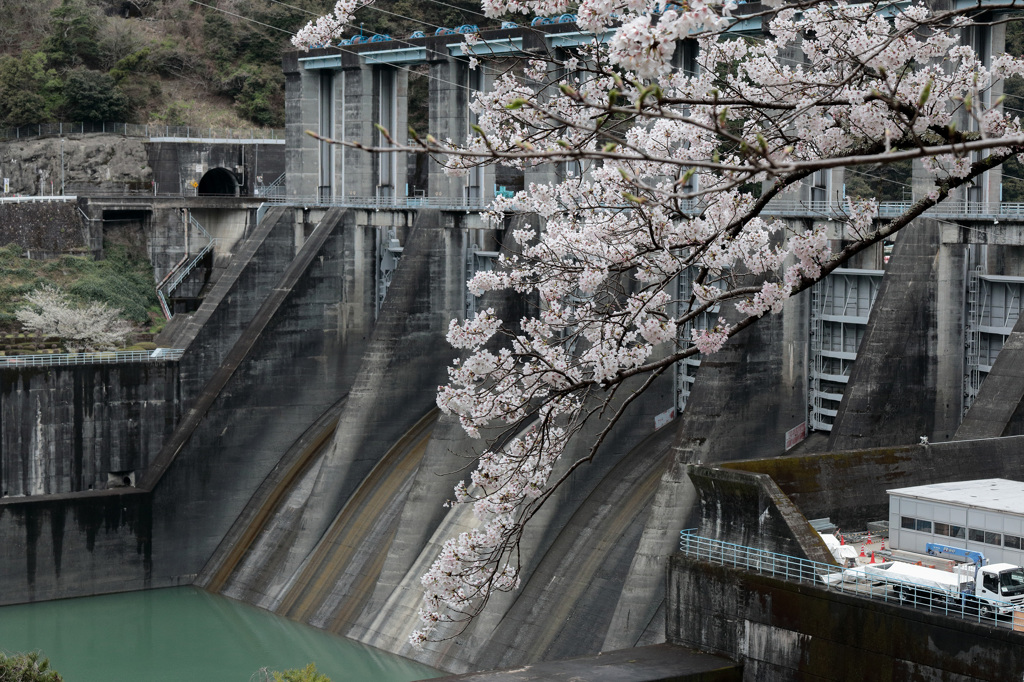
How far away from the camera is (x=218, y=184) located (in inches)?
1575

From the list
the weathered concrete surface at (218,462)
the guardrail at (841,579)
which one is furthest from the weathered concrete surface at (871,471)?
the weathered concrete surface at (218,462)

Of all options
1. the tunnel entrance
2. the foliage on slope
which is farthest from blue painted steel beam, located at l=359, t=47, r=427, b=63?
the tunnel entrance

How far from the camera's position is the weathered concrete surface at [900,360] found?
17.2 meters

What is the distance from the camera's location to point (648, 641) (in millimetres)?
17109

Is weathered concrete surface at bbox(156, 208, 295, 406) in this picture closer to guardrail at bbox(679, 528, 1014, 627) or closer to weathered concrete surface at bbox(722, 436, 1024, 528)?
guardrail at bbox(679, 528, 1014, 627)

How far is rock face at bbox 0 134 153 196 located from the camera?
37.3m

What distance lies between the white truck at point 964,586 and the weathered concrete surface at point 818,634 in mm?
195

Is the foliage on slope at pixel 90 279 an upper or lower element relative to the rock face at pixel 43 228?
lower

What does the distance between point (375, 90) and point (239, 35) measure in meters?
19.9

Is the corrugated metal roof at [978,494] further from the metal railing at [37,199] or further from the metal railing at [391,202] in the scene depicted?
the metal railing at [37,199]

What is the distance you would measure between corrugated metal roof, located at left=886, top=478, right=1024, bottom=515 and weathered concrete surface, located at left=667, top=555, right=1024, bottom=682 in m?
1.74

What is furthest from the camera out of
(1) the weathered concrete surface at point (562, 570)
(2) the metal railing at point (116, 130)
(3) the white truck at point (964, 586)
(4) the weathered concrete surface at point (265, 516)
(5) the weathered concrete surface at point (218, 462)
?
(2) the metal railing at point (116, 130)

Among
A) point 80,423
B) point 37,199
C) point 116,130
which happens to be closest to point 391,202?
point 80,423

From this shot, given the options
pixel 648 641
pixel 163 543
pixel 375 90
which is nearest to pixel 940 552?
pixel 648 641
